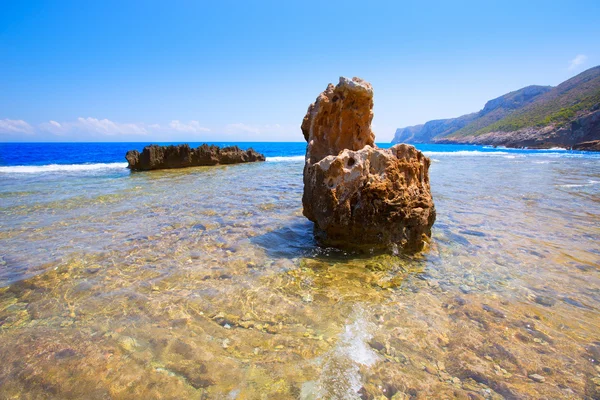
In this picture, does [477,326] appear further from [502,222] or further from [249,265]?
[502,222]

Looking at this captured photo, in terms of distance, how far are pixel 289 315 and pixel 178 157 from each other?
25.5m

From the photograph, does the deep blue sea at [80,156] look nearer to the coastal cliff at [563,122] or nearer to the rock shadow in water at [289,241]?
the coastal cliff at [563,122]

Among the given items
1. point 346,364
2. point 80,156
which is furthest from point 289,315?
point 80,156

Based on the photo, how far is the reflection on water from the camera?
8.04 ft

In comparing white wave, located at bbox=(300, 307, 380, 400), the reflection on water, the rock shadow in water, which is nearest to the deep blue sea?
the reflection on water

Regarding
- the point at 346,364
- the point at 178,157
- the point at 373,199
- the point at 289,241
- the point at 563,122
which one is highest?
the point at 563,122

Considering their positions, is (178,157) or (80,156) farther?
(80,156)

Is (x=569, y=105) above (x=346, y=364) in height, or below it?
above

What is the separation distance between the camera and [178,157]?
26.0 metres

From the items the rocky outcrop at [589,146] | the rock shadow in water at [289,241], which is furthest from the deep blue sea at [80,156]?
the rock shadow in water at [289,241]

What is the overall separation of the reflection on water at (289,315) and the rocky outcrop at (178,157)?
1859 centimetres

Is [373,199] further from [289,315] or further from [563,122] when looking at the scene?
[563,122]

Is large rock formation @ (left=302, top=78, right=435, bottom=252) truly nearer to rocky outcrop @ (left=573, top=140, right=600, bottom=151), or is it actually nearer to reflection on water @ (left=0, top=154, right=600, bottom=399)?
reflection on water @ (left=0, top=154, right=600, bottom=399)

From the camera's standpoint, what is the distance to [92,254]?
16.8 feet
